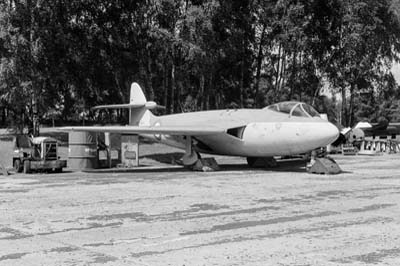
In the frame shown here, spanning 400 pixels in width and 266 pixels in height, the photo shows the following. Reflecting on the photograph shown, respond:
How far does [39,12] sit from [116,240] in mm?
21175

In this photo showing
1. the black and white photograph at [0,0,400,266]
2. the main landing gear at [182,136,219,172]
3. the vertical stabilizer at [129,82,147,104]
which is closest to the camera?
the black and white photograph at [0,0,400,266]

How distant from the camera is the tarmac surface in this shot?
636 cm

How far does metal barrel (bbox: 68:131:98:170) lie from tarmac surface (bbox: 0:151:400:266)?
571 cm

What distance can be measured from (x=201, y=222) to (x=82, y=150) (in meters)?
13.1

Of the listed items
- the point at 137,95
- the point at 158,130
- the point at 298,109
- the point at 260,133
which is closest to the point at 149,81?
the point at 137,95

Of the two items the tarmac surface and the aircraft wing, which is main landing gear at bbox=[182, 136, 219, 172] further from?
the tarmac surface

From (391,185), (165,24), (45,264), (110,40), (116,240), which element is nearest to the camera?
(45,264)

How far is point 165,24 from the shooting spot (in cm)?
2920

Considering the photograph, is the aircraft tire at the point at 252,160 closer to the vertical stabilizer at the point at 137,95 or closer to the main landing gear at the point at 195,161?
the main landing gear at the point at 195,161

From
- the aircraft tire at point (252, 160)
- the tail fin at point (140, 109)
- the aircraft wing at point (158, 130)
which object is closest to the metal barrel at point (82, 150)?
the aircraft wing at point (158, 130)

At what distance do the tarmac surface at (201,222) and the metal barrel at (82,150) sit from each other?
5712 mm

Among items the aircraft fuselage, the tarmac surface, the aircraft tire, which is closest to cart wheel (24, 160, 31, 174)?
the tarmac surface

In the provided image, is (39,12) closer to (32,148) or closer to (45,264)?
(32,148)

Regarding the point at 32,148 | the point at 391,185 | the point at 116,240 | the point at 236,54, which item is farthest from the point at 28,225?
the point at 236,54
